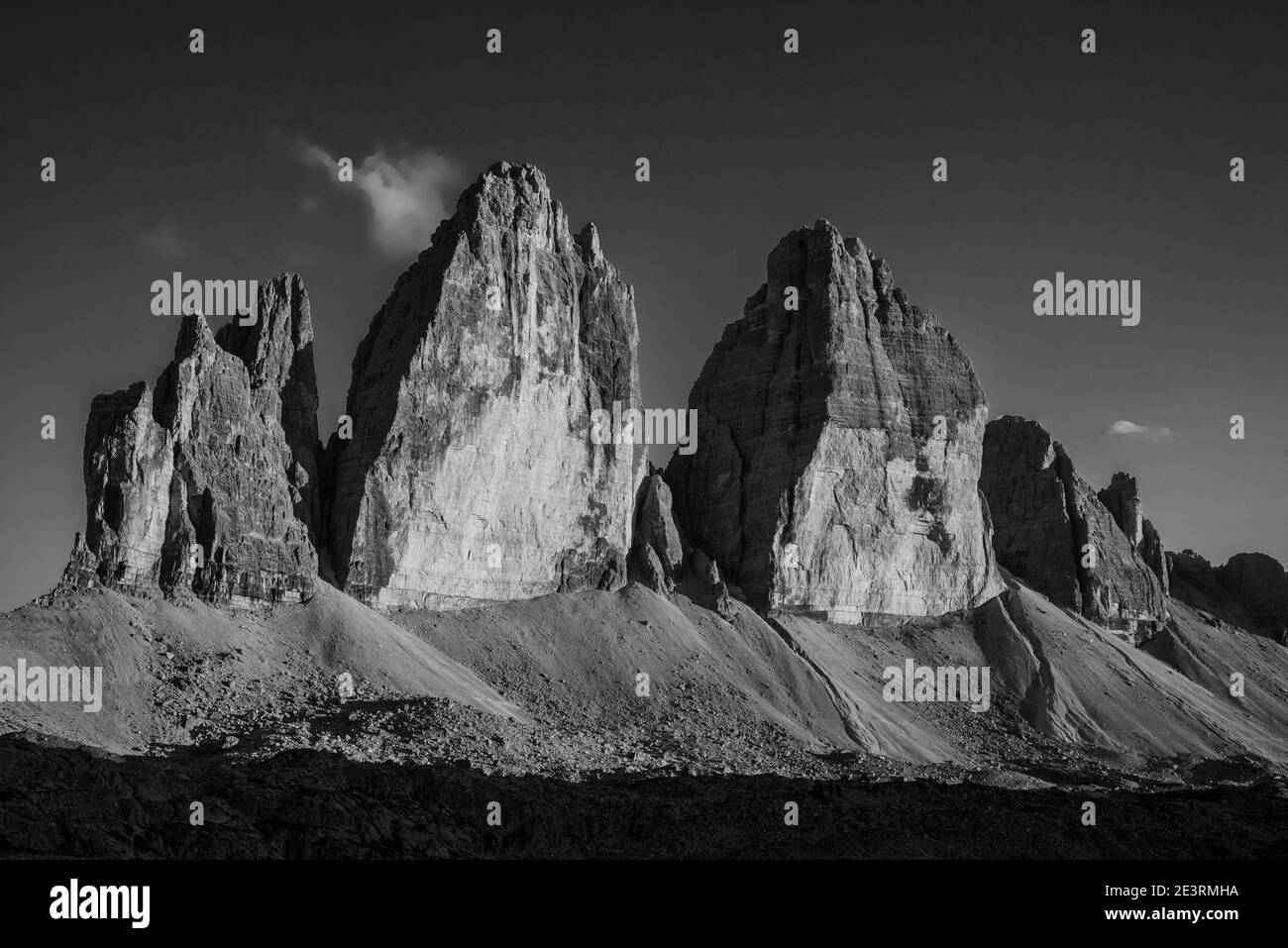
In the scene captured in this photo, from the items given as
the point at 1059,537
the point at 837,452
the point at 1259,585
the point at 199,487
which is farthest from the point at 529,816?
the point at 1259,585

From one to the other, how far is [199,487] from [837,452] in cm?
5319

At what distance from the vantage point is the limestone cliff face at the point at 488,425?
100m

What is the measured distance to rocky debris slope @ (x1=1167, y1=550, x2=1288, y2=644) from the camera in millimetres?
166250

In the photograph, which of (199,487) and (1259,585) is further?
(1259,585)

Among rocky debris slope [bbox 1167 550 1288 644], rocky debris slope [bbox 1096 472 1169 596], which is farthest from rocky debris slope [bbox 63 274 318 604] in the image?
rocky debris slope [bbox 1167 550 1288 644]

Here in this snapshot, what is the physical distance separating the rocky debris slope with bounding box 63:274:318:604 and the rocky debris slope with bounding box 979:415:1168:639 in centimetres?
7332

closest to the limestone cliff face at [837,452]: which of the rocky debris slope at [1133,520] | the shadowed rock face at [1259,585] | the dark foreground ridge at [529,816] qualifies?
the rocky debris slope at [1133,520]

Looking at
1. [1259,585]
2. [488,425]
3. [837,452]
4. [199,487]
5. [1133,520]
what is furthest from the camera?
[1259,585]

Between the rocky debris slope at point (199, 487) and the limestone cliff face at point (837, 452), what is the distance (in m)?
36.0

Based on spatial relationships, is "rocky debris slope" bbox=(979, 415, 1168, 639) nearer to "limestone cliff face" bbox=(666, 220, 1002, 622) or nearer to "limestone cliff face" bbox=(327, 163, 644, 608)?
"limestone cliff face" bbox=(666, 220, 1002, 622)

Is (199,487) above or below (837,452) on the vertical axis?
below

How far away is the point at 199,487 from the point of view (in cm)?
9031

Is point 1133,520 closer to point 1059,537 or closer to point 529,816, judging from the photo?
point 1059,537

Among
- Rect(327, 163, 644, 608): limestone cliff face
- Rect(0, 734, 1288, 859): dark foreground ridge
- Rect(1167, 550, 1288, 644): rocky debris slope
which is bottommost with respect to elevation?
Rect(0, 734, 1288, 859): dark foreground ridge
